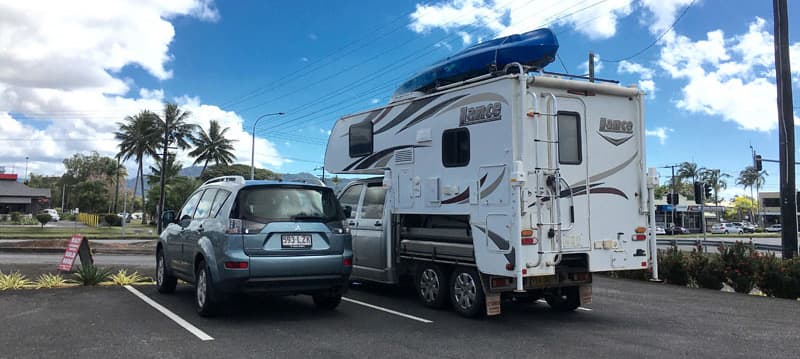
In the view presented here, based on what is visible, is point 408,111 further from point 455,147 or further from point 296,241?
point 296,241

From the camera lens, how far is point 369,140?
9711mm

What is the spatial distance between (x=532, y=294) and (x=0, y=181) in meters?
88.9

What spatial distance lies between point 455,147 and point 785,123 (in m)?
9.56

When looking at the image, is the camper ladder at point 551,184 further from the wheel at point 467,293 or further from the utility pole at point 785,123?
the utility pole at point 785,123

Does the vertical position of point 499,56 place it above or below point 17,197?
below

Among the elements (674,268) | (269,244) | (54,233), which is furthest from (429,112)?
(54,233)

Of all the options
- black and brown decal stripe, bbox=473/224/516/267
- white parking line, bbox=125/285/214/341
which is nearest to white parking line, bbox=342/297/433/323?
black and brown decal stripe, bbox=473/224/516/267

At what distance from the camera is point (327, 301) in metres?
7.95

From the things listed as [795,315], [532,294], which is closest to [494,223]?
[532,294]

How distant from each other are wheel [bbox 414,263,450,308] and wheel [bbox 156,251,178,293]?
12.8 ft

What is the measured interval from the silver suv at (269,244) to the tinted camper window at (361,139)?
2.11 meters

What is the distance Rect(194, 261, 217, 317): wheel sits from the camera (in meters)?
7.04

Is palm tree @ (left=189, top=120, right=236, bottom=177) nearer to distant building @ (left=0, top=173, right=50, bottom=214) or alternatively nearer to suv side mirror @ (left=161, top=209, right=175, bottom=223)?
distant building @ (left=0, top=173, right=50, bottom=214)

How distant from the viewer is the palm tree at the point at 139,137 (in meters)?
55.6
